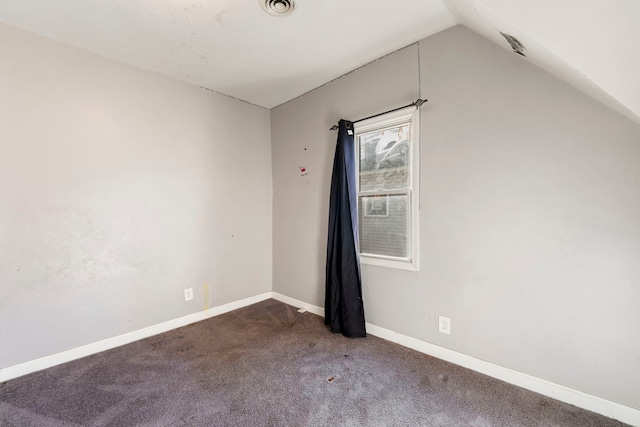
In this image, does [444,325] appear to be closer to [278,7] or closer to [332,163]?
[332,163]

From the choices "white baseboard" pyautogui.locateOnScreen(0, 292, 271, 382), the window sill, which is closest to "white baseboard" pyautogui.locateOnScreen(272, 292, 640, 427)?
the window sill

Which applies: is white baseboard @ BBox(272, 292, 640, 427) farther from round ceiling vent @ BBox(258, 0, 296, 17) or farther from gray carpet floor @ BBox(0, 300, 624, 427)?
round ceiling vent @ BBox(258, 0, 296, 17)

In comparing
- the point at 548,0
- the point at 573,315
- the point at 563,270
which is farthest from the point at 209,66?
the point at 573,315

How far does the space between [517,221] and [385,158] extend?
1065 millimetres

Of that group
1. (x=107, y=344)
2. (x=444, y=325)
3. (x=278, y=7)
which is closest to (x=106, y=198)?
Result: (x=107, y=344)

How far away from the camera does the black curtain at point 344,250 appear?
2244mm

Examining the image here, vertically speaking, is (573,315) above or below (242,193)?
below

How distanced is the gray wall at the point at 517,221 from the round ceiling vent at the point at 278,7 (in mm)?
914

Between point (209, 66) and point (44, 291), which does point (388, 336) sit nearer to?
point (44, 291)

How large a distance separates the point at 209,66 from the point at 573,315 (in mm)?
3159

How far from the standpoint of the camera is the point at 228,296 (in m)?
2.88

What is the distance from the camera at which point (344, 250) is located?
2.30 m

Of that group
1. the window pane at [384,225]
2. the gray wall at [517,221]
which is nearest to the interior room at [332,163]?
the gray wall at [517,221]

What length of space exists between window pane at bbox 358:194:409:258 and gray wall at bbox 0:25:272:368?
57.0 inches
